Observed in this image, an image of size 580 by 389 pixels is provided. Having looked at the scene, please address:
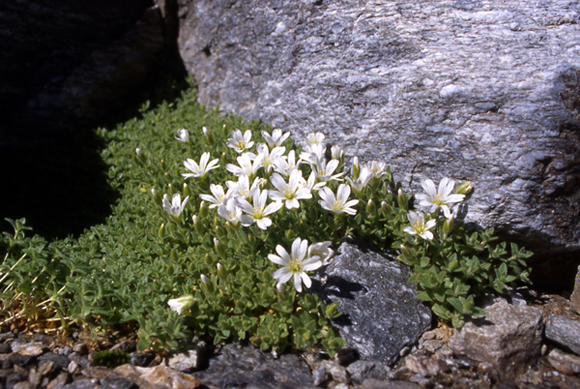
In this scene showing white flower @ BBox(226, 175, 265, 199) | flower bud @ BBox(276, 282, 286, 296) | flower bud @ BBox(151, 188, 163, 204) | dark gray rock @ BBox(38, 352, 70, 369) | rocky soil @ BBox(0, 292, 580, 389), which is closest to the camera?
→ rocky soil @ BBox(0, 292, 580, 389)

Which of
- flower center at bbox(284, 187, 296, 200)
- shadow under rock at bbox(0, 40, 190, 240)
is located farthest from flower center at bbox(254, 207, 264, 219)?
shadow under rock at bbox(0, 40, 190, 240)

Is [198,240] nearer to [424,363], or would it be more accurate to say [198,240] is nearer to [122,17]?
Result: [424,363]

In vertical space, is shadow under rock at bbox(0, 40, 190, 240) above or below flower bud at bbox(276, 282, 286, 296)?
above

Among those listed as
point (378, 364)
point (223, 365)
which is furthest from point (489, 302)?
point (223, 365)

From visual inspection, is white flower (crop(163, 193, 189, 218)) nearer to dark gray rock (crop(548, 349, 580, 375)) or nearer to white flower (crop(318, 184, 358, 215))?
white flower (crop(318, 184, 358, 215))

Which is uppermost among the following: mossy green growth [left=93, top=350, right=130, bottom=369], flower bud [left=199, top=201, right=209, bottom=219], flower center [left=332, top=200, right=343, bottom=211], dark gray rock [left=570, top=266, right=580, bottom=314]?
flower bud [left=199, top=201, right=209, bottom=219]

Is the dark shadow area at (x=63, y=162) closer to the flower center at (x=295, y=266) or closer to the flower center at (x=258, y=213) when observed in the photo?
the flower center at (x=258, y=213)

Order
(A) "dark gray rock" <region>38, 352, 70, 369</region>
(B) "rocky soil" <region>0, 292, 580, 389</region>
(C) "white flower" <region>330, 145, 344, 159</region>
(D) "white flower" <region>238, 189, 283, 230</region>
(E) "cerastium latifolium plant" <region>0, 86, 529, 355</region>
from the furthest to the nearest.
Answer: (C) "white flower" <region>330, 145, 344, 159</region> < (D) "white flower" <region>238, 189, 283, 230</region> < (E) "cerastium latifolium plant" <region>0, 86, 529, 355</region> < (A) "dark gray rock" <region>38, 352, 70, 369</region> < (B) "rocky soil" <region>0, 292, 580, 389</region>
